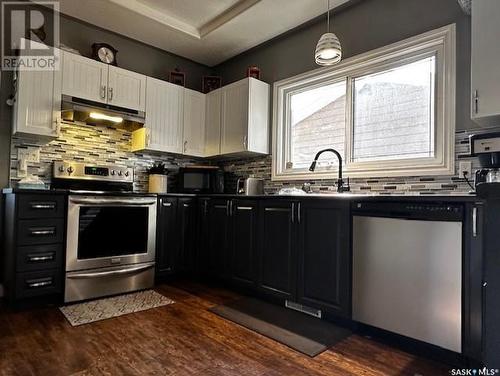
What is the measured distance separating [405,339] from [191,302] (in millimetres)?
1671

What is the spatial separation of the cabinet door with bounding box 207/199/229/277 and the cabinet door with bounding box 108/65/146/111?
1350 millimetres

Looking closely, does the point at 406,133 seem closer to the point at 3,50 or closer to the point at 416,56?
the point at 416,56

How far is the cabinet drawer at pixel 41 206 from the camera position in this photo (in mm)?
2490

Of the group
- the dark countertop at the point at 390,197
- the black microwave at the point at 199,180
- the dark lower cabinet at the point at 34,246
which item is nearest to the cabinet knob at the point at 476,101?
the dark countertop at the point at 390,197

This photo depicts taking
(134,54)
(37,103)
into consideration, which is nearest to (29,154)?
(37,103)

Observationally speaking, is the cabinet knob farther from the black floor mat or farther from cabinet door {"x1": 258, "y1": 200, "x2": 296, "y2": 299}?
the black floor mat

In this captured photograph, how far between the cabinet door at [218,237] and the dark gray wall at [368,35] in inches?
62.2

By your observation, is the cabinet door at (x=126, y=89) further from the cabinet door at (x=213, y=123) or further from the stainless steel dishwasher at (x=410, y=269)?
the stainless steel dishwasher at (x=410, y=269)

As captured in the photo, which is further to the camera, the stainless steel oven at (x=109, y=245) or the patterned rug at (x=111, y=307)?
the stainless steel oven at (x=109, y=245)

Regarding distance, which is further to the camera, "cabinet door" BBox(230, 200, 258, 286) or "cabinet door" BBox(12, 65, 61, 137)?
"cabinet door" BBox(230, 200, 258, 286)

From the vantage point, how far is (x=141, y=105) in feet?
11.5

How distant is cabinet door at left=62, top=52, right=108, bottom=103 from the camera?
301 cm

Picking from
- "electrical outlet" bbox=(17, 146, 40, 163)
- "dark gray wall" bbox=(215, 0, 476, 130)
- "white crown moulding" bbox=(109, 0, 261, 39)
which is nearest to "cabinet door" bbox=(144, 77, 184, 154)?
"white crown moulding" bbox=(109, 0, 261, 39)

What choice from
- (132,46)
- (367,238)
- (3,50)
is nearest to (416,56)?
(367,238)
